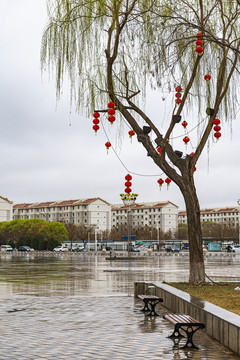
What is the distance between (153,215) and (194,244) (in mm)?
129974

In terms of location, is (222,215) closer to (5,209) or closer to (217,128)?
(5,209)

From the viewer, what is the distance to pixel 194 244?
12.8m

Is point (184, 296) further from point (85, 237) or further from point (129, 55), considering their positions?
point (85, 237)

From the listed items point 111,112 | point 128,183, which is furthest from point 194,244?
point 128,183

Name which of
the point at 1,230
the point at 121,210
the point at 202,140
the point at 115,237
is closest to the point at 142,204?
the point at 121,210

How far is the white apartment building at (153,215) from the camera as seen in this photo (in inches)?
5453

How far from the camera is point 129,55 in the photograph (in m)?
12.5

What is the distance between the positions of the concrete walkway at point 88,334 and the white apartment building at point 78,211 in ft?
369

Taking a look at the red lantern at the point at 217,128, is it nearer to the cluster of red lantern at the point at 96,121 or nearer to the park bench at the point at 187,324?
the cluster of red lantern at the point at 96,121

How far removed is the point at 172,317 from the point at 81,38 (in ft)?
24.8

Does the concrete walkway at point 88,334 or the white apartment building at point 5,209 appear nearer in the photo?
the concrete walkway at point 88,334

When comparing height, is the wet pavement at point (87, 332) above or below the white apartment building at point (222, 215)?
below

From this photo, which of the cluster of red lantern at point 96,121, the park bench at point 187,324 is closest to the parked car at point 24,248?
the cluster of red lantern at point 96,121

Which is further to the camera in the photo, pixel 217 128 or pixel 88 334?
pixel 217 128
